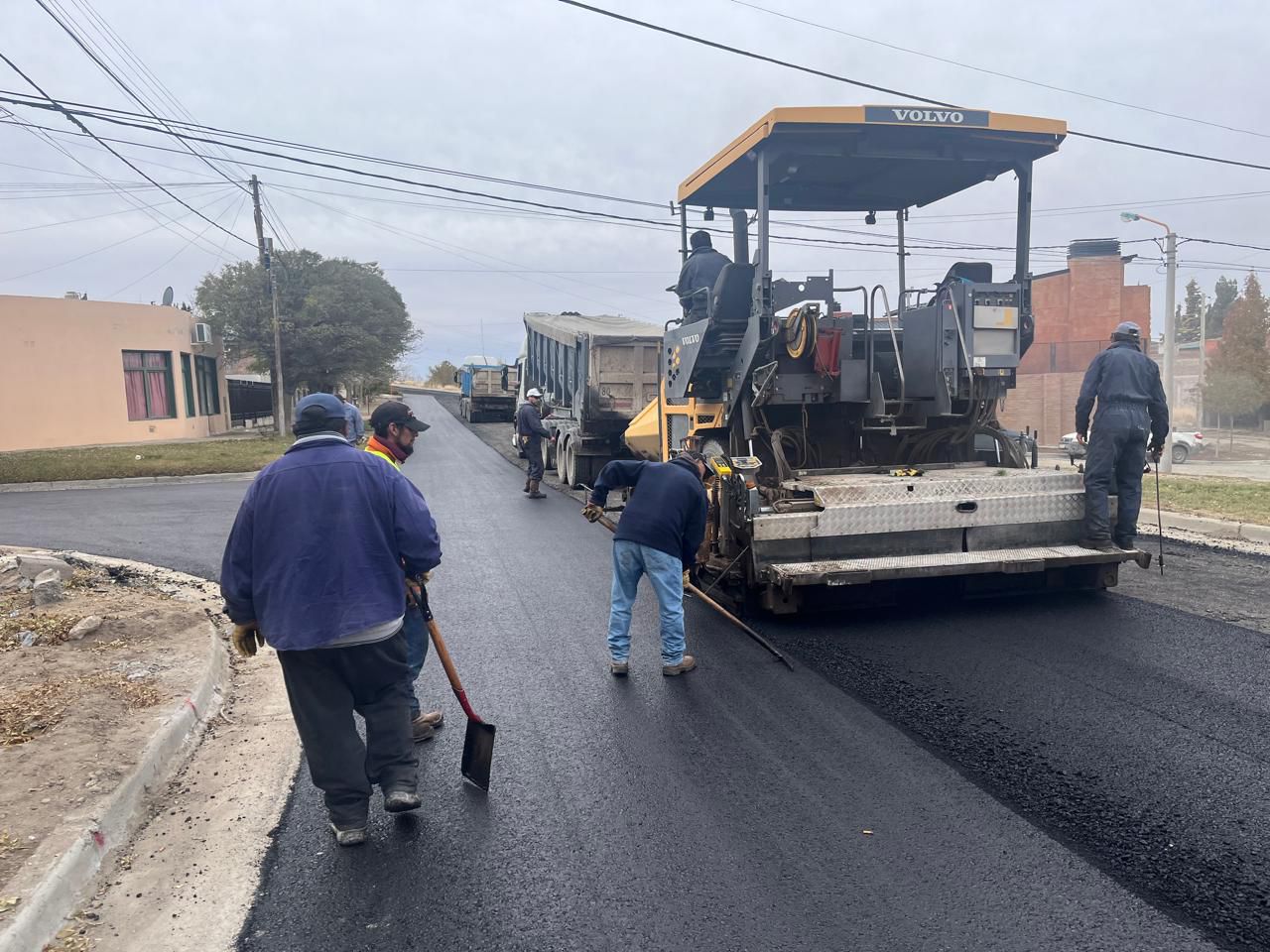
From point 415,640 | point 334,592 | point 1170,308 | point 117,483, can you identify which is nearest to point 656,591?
point 415,640

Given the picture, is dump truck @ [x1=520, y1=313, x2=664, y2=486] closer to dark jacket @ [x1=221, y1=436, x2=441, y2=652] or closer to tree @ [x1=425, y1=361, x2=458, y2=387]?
dark jacket @ [x1=221, y1=436, x2=441, y2=652]

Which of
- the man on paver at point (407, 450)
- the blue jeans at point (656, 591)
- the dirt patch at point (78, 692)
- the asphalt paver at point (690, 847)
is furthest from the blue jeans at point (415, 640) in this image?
the blue jeans at point (656, 591)

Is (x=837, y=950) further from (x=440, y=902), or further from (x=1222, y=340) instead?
(x=1222, y=340)

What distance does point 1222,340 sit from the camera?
39.2 metres

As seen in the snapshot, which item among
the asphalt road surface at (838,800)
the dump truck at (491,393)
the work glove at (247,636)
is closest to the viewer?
the asphalt road surface at (838,800)

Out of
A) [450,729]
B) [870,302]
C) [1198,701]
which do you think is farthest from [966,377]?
[450,729]

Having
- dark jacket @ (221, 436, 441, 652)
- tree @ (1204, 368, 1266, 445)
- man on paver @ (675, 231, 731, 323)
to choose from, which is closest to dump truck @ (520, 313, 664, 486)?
man on paver @ (675, 231, 731, 323)

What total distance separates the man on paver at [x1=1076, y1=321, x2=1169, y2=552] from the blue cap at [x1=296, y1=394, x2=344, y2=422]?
17.4ft

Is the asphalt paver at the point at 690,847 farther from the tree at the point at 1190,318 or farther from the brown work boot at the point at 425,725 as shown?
the tree at the point at 1190,318

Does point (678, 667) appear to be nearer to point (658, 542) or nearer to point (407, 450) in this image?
point (658, 542)

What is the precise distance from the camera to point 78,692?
491cm

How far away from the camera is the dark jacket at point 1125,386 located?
6.90 meters

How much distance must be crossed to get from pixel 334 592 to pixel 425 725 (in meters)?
1.32

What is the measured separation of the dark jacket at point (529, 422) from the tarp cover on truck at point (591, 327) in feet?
5.07
